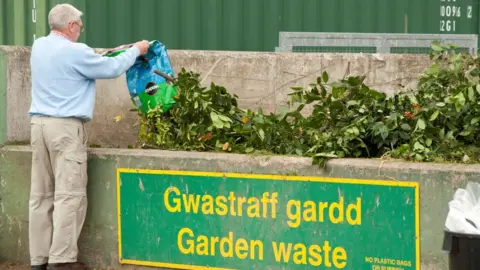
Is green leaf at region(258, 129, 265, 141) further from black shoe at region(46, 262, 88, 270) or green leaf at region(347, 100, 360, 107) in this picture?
black shoe at region(46, 262, 88, 270)

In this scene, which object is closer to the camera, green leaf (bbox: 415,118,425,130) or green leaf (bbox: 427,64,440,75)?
green leaf (bbox: 415,118,425,130)

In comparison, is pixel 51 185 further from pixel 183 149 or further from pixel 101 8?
pixel 101 8

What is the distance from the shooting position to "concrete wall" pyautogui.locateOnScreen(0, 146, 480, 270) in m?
5.46

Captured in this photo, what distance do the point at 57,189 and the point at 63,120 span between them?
46 centimetres

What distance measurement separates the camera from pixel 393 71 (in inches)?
265

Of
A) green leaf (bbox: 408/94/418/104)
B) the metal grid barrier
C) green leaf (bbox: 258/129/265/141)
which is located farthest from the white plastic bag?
the metal grid barrier

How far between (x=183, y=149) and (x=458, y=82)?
1882mm

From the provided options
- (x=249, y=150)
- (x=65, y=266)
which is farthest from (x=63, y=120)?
(x=249, y=150)

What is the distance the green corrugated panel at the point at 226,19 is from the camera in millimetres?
9195

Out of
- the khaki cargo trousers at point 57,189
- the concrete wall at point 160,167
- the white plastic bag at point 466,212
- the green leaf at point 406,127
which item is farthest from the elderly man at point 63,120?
the white plastic bag at point 466,212

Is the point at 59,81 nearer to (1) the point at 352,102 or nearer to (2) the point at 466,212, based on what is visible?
Answer: (1) the point at 352,102

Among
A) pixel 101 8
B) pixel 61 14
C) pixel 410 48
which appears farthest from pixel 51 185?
pixel 410 48

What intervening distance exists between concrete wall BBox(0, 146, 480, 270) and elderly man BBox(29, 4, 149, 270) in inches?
7.7

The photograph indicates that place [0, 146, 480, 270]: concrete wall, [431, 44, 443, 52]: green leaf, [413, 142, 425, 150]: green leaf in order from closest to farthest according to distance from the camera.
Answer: [0, 146, 480, 270]: concrete wall → [413, 142, 425, 150]: green leaf → [431, 44, 443, 52]: green leaf
